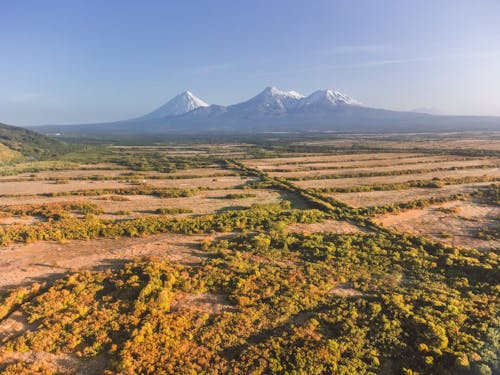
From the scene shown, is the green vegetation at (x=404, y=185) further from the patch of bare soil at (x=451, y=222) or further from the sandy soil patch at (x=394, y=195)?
the patch of bare soil at (x=451, y=222)

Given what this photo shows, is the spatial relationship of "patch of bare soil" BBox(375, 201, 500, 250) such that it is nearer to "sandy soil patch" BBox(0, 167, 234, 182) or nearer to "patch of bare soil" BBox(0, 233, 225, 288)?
"patch of bare soil" BBox(0, 233, 225, 288)

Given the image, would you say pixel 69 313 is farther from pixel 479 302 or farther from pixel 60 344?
pixel 479 302

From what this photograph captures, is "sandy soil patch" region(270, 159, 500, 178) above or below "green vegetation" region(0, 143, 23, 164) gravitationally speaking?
below

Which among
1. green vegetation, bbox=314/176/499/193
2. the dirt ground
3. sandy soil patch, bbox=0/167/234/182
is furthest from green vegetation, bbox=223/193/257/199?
sandy soil patch, bbox=0/167/234/182

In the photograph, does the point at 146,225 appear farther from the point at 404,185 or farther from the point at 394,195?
the point at 404,185

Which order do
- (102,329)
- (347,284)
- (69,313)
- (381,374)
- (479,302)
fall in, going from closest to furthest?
1. (381,374)
2. (102,329)
3. (69,313)
4. (479,302)
5. (347,284)

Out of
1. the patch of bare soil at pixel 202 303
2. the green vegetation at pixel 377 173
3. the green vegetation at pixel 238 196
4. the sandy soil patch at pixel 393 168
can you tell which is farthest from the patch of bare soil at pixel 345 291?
the sandy soil patch at pixel 393 168

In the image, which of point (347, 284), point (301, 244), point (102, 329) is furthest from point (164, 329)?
point (301, 244)
